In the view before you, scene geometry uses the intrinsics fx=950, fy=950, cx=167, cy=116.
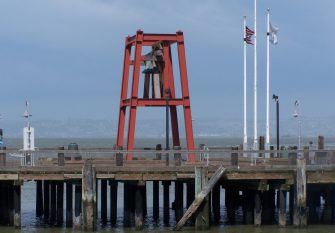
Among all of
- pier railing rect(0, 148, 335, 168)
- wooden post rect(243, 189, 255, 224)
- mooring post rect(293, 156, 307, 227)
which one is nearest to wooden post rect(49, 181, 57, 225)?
pier railing rect(0, 148, 335, 168)

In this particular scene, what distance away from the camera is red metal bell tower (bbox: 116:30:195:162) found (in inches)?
1954

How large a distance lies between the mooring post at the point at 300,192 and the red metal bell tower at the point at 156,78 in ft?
31.9

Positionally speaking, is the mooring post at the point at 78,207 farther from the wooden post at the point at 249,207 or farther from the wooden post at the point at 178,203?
the wooden post at the point at 249,207

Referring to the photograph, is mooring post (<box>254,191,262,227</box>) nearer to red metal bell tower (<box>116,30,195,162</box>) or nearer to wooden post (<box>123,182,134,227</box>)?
wooden post (<box>123,182,134,227</box>)

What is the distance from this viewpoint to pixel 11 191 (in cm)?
4394

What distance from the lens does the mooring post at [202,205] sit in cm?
4019

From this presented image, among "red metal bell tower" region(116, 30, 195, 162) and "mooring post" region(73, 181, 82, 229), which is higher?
"red metal bell tower" region(116, 30, 195, 162)

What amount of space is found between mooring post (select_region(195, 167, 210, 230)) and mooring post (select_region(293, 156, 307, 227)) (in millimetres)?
3883

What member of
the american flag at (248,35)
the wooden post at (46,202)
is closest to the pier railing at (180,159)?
the wooden post at (46,202)

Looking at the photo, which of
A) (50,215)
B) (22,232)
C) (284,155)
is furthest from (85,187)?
(284,155)

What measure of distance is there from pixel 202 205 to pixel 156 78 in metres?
13.0

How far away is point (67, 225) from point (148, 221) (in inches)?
218

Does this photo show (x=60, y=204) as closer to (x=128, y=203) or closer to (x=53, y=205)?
(x=53, y=205)

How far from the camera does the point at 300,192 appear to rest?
40.6 metres
